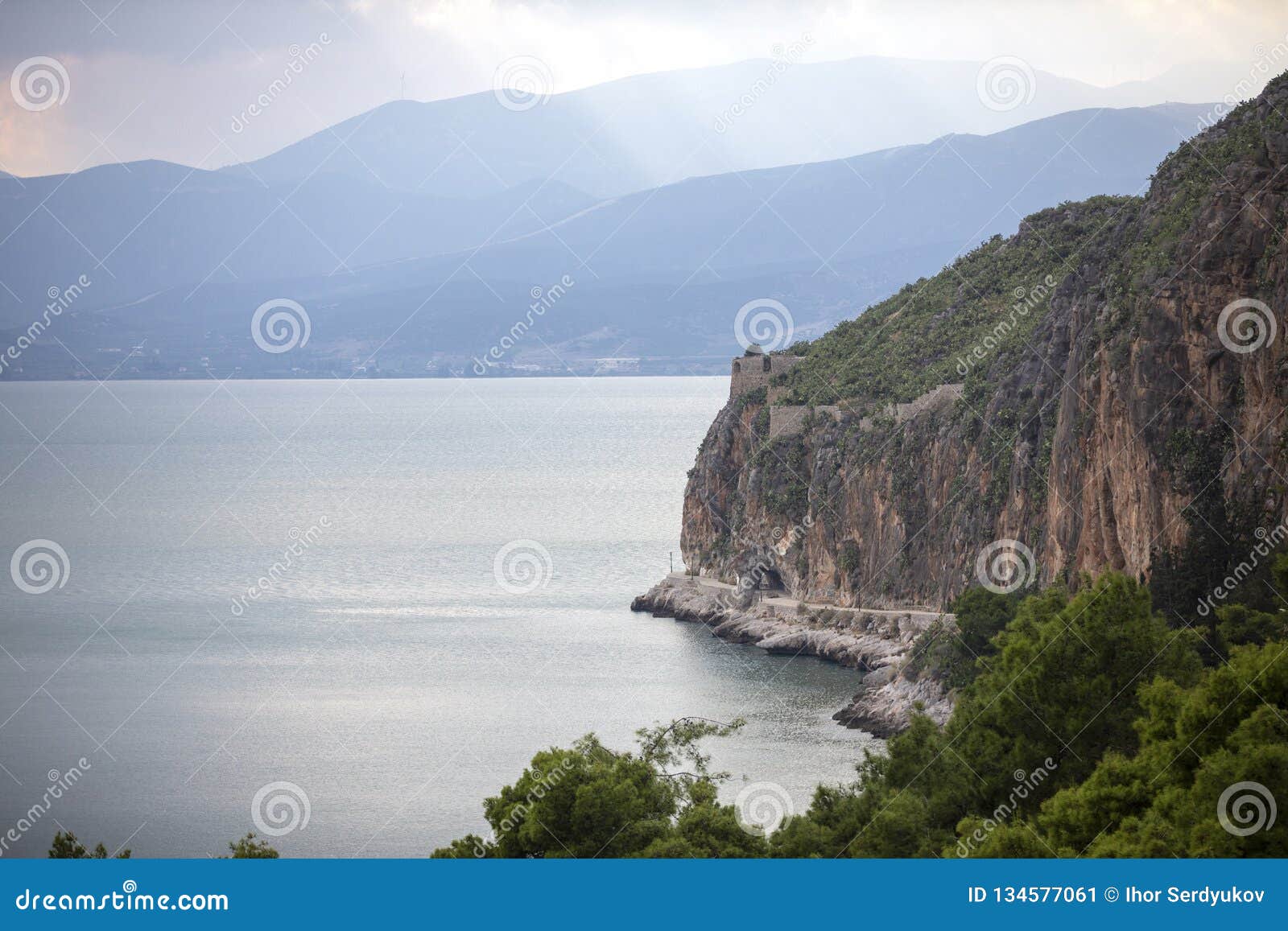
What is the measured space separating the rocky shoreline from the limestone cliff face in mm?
1806

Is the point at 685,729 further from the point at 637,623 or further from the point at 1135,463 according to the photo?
the point at 637,623

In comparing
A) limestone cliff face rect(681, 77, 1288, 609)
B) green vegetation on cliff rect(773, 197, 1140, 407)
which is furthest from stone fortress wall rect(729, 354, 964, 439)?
green vegetation on cliff rect(773, 197, 1140, 407)

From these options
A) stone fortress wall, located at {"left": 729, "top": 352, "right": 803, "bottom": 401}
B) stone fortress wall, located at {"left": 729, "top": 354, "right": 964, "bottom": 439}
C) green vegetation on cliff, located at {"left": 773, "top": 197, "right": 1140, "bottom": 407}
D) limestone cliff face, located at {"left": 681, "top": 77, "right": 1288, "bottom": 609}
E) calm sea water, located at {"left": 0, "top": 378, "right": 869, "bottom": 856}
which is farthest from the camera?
stone fortress wall, located at {"left": 729, "top": 352, "right": 803, "bottom": 401}

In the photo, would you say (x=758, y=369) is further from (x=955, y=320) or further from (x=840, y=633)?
(x=840, y=633)

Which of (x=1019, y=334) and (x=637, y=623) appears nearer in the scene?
(x=1019, y=334)

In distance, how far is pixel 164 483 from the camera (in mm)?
170125

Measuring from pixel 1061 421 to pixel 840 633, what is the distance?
20.8 m

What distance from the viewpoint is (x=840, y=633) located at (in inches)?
2916

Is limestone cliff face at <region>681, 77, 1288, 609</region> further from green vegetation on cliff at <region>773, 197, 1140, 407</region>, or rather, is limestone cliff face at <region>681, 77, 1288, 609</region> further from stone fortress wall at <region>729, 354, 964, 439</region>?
stone fortress wall at <region>729, 354, 964, 439</region>

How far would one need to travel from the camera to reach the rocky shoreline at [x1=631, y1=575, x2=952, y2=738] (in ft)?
192


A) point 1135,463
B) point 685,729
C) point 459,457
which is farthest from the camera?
point 459,457

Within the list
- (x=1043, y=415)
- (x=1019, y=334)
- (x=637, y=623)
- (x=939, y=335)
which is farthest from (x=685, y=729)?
(x=939, y=335)

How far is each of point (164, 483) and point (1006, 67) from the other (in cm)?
12244

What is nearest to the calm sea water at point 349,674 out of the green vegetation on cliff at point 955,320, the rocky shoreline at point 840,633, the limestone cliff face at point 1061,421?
the rocky shoreline at point 840,633
